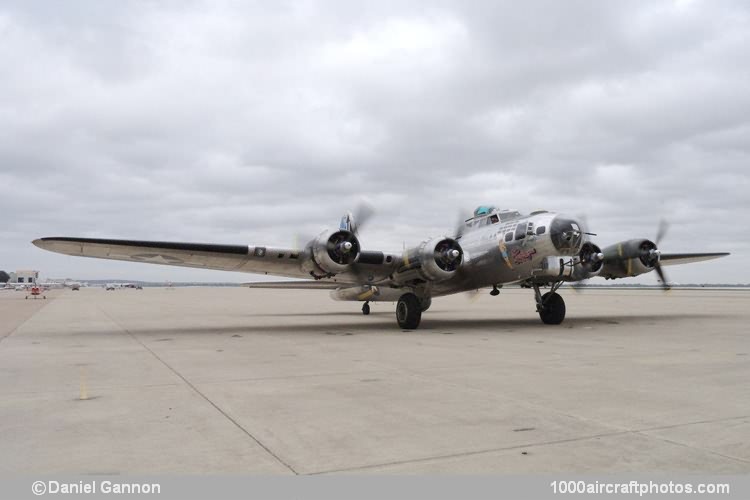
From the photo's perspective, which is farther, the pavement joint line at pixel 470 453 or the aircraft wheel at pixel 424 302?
the aircraft wheel at pixel 424 302

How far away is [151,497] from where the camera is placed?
409 centimetres

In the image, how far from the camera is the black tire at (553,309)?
20469 mm

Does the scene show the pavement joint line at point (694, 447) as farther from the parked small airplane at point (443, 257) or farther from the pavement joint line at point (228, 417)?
the parked small airplane at point (443, 257)

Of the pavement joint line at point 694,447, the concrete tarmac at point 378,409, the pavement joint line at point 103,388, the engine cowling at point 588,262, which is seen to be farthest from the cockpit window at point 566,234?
the pavement joint line at point 103,388

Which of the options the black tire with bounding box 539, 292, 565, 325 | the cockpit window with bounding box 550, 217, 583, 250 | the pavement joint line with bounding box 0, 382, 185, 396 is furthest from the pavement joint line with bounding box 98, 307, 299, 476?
the black tire with bounding box 539, 292, 565, 325

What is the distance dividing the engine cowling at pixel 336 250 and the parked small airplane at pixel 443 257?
32 millimetres

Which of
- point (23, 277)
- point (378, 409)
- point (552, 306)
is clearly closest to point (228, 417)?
point (378, 409)

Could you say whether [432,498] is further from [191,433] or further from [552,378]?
[552,378]

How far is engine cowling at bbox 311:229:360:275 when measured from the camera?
18047 millimetres

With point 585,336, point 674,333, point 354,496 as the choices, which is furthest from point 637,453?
point 674,333

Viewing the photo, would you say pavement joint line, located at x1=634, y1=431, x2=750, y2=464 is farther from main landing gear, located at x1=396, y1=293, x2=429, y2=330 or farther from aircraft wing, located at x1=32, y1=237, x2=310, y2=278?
aircraft wing, located at x1=32, y1=237, x2=310, y2=278

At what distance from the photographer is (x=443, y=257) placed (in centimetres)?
1877

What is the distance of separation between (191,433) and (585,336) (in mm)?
12952

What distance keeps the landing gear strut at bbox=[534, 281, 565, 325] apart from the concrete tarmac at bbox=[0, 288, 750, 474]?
673 cm
